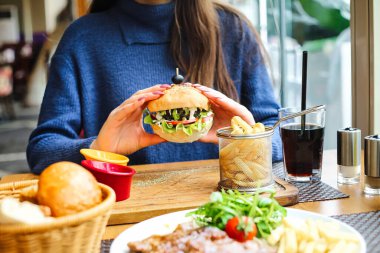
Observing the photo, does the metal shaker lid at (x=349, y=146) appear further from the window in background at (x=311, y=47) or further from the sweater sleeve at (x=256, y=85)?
the window in background at (x=311, y=47)

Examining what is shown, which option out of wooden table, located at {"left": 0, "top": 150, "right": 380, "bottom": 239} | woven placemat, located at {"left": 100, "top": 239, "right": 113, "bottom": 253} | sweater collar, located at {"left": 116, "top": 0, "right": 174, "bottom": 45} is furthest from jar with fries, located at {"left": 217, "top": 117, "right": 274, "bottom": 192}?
sweater collar, located at {"left": 116, "top": 0, "right": 174, "bottom": 45}

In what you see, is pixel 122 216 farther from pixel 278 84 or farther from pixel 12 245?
pixel 278 84

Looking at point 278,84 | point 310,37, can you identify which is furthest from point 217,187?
point 310,37

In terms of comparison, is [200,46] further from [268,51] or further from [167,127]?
[268,51]

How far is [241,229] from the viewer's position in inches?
39.3

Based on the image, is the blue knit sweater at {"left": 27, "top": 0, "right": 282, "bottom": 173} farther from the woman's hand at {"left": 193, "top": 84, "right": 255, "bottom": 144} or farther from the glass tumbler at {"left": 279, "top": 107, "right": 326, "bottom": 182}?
the glass tumbler at {"left": 279, "top": 107, "right": 326, "bottom": 182}

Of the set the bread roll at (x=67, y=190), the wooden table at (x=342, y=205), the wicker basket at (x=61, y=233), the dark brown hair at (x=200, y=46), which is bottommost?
the wooden table at (x=342, y=205)

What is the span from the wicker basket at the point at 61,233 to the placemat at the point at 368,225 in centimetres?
53

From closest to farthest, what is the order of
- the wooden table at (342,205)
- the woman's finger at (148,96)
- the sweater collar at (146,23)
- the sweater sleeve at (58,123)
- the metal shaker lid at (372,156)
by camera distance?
the wooden table at (342,205) → the metal shaker lid at (372,156) → the woman's finger at (148,96) → the sweater sleeve at (58,123) → the sweater collar at (146,23)

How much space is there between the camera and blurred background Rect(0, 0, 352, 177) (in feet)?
11.4

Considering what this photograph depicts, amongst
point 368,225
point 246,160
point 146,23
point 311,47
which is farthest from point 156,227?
point 311,47

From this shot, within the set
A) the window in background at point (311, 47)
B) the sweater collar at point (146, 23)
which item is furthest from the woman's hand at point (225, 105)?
the window in background at point (311, 47)

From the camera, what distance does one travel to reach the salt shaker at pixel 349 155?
60.7 inches

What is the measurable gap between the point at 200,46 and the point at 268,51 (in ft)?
3.74
